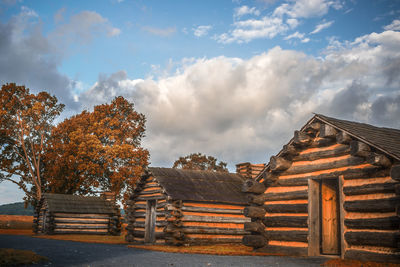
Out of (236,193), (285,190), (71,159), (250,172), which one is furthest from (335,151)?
(71,159)

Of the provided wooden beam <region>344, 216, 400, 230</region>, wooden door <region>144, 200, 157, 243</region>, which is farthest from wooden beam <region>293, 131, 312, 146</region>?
wooden door <region>144, 200, 157, 243</region>

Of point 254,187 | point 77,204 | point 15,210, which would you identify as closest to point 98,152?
point 77,204

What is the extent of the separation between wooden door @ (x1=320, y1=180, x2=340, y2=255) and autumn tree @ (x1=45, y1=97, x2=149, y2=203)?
2425 centimetres

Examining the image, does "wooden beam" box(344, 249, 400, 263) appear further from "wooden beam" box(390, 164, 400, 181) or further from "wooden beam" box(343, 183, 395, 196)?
"wooden beam" box(390, 164, 400, 181)

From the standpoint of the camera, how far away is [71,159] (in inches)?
1427

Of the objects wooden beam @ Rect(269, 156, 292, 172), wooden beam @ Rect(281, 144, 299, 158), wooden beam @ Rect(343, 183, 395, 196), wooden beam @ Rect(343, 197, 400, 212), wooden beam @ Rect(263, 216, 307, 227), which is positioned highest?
wooden beam @ Rect(281, 144, 299, 158)

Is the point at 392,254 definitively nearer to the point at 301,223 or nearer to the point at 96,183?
the point at 301,223

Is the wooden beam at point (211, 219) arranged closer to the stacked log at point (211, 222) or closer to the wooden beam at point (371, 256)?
the stacked log at point (211, 222)

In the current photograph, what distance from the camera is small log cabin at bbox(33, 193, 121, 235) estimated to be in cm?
3108

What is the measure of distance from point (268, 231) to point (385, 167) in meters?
5.37

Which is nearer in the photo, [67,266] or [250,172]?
[67,266]

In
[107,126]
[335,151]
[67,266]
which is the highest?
[107,126]

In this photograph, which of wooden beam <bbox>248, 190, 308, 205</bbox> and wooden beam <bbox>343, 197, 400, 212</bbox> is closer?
wooden beam <bbox>343, 197, 400, 212</bbox>

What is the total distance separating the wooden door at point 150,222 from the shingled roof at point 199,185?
199 centimetres
